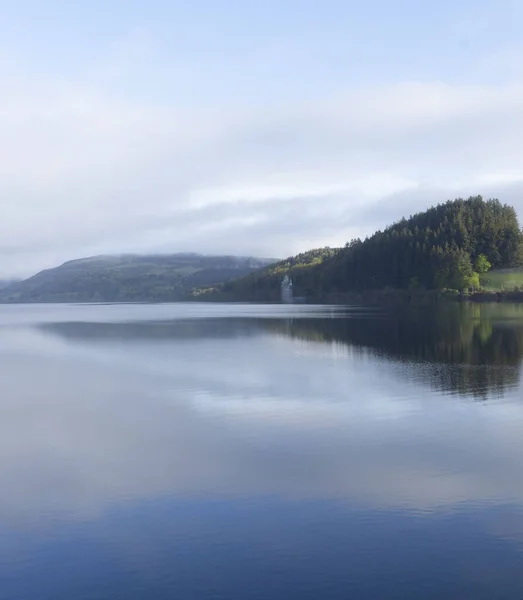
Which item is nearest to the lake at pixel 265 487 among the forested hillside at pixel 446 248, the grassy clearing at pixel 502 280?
the grassy clearing at pixel 502 280

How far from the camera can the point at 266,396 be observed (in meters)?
28.9

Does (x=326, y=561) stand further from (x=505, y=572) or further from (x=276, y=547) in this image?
(x=505, y=572)

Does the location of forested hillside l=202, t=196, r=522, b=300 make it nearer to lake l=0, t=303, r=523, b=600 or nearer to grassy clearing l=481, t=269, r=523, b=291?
grassy clearing l=481, t=269, r=523, b=291

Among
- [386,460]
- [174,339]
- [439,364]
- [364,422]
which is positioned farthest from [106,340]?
[386,460]

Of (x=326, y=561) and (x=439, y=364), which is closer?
(x=326, y=561)

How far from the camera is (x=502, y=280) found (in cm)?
14112

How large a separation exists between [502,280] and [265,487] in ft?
445

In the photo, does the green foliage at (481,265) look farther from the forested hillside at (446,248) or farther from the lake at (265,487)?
the lake at (265,487)

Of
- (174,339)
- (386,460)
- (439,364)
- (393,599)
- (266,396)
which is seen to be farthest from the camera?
(174,339)

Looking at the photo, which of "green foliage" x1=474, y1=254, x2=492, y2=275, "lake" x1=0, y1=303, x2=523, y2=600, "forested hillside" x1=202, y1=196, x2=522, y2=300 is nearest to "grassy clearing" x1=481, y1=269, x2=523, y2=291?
"green foliage" x1=474, y1=254, x2=492, y2=275

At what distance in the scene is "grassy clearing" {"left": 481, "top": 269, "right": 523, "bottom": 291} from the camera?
138125 mm

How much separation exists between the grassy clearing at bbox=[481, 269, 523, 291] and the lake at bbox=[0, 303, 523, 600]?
111m

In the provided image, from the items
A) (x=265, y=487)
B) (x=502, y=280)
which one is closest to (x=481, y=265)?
(x=502, y=280)

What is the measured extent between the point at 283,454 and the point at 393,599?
831 centimetres
